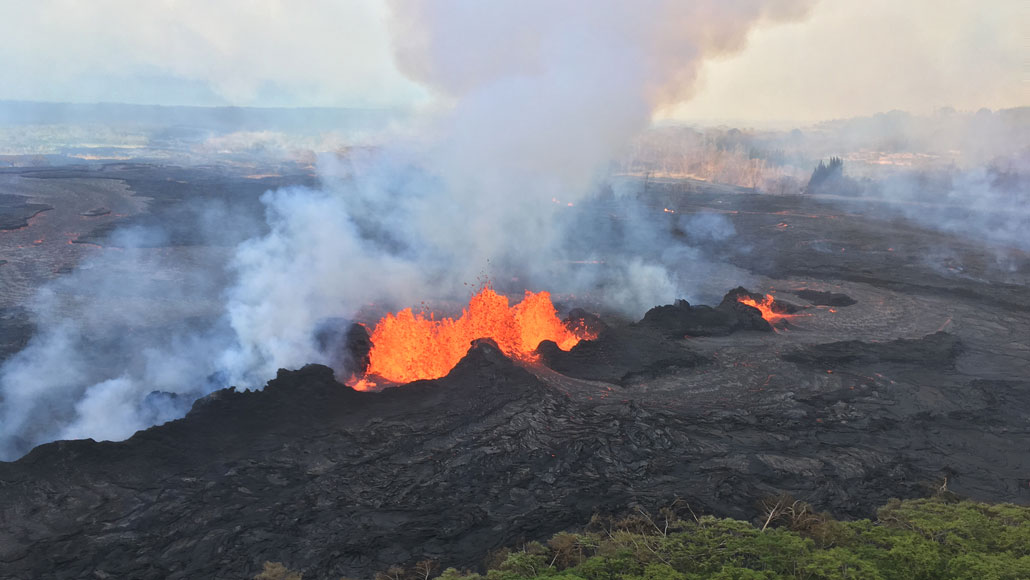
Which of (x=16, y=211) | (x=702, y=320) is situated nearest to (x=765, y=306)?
(x=702, y=320)

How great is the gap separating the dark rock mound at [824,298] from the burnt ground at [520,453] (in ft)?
29.4

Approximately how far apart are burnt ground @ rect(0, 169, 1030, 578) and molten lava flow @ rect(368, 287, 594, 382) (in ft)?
8.93

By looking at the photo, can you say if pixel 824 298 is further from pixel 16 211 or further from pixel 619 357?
pixel 16 211

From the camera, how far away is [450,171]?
4531 cm

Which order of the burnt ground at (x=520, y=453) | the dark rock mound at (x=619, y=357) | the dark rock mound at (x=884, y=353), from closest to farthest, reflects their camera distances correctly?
1. the burnt ground at (x=520, y=453)
2. the dark rock mound at (x=619, y=357)
3. the dark rock mound at (x=884, y=353)

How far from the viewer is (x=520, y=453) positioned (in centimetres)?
2092

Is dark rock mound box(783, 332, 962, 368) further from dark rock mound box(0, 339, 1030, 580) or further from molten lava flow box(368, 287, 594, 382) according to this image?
molten lava flow box(368, 287, 594, 382)

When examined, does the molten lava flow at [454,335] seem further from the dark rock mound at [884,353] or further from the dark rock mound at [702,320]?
the dark rock mound at [884,353]

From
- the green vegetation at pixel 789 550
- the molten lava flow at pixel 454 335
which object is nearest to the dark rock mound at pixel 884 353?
the molten lava flow at pixel 454 335

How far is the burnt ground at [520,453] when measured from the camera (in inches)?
640

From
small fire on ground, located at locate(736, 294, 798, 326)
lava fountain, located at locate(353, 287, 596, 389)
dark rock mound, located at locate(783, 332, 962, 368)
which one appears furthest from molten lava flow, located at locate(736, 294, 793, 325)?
lava fountain, located at locate(353, 287, 596, 389)

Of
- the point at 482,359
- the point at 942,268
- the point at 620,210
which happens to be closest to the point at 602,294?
the point at 482,359

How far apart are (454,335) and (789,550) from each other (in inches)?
753

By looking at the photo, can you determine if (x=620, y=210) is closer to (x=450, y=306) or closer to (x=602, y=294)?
(x=602, y=294)
